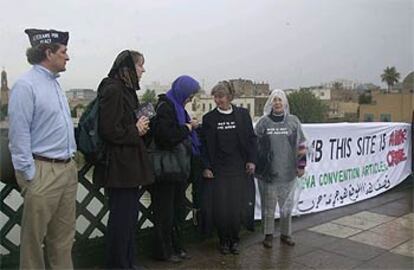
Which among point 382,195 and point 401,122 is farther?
point 401,122

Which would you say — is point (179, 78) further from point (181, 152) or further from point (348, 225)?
point (348, 225)

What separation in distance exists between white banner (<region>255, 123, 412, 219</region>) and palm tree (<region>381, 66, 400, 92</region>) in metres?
1.40

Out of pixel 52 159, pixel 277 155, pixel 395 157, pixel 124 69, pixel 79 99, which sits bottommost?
pixel 395 157

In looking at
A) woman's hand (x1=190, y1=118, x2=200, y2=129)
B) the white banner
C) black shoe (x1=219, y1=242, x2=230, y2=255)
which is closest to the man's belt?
woman's hand (x1=190, y1=118, x2=200, y2=129)

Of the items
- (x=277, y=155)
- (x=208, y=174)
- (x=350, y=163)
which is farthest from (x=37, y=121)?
(x=350, y=163)

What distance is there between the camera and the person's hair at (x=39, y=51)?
2705mm

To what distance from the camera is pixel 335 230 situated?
482 centimetres

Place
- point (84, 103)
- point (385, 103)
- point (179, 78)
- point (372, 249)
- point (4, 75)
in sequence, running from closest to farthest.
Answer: point (4, 75), point (84, 103), point (179, 78), point (372, 249), point (385, 103)

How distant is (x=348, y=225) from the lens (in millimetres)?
5016

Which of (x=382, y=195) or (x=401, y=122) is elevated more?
(x=401, y=122)

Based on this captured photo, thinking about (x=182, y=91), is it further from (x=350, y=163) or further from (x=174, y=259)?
(x=350, y=163)

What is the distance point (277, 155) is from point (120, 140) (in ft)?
5.45

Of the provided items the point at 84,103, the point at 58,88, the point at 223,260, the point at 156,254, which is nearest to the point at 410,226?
the point at 223,260

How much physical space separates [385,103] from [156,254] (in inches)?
217
